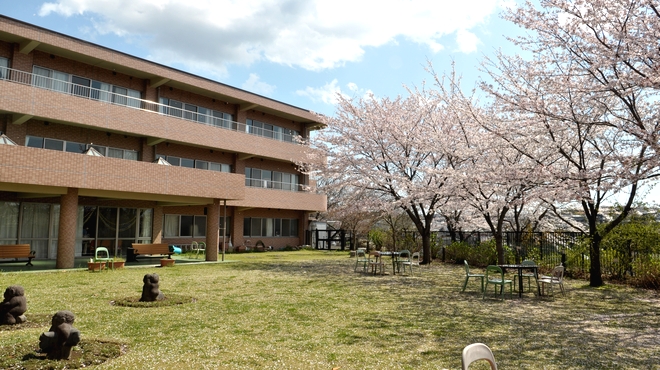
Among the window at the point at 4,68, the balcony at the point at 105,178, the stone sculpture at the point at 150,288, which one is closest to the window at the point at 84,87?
the window at the point at 4,68

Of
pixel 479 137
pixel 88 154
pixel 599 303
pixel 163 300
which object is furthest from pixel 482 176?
pixel 88 154

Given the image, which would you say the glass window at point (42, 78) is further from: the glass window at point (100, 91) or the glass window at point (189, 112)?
the glass window at point (189, 112)

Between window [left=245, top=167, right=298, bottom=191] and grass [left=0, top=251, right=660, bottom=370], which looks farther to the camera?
window [left=245, top=167, right=298, bottom=191]

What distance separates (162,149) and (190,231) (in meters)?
5.36

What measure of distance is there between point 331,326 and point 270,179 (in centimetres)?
2353

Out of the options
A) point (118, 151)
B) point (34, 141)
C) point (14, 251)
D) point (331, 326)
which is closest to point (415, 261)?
point (331, 326)

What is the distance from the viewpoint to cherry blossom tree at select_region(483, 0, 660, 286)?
9508 millimetres

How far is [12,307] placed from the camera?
6.89 m

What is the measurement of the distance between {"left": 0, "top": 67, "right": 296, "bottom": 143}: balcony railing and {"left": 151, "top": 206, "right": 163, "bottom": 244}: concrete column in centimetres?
517

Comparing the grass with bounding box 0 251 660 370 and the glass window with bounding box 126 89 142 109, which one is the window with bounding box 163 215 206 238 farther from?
the grass with bounding box 0 251 660 370

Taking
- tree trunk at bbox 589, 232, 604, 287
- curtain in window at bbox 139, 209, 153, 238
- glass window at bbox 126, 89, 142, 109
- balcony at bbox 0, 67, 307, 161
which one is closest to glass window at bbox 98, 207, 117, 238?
curtain in window at bbox 139, 209, 153, 238

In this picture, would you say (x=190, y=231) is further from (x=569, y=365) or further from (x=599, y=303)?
(x=569, y=365)

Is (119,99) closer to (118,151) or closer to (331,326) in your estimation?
(118,151)

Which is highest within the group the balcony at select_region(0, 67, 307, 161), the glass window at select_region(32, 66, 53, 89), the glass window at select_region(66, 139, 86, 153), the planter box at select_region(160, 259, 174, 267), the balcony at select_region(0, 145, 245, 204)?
the glass window at select_region(32, 66, 53, 89)
